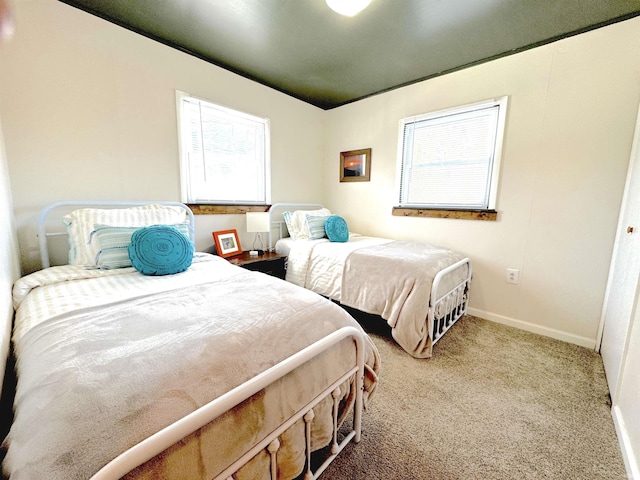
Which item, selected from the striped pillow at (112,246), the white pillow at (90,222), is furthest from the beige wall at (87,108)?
the striped pillow at (112,246)

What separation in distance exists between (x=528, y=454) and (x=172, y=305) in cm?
167

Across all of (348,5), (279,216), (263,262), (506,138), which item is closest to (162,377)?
(263,262)

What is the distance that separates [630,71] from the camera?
170 cm

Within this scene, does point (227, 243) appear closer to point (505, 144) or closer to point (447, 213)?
point (447, 213)

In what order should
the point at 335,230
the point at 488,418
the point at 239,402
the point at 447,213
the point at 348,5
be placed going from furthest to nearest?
the point at 335,230, the point at 447,213, the point at 348,5, the point at 488,418, the point at 239,402

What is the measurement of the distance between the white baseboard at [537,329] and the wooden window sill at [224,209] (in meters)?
2.48

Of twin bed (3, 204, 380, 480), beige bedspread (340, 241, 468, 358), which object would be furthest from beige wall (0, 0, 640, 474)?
twin bed (3, 204, 380, 480)

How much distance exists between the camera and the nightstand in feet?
7.73

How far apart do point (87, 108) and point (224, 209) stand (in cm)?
121

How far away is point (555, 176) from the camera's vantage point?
6.55 feet

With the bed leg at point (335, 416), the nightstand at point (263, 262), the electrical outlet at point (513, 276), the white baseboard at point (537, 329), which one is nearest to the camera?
the bed leg at point (335, 416)

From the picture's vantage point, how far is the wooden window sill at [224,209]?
2.40 metres

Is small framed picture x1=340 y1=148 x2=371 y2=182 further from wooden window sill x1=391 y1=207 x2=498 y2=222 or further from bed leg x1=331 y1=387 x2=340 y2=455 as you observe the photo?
bed leg x1=331 y1=387 x2=340 y2=455

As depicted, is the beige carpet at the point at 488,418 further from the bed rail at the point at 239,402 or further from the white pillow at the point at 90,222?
the white pillow at the point at 90,222
